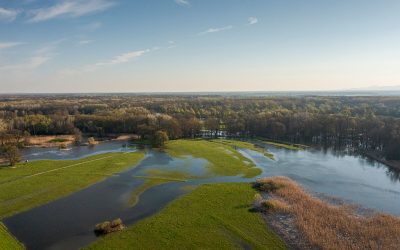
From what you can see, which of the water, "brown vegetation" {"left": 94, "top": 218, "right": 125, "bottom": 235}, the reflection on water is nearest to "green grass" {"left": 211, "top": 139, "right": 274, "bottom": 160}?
the reflection on water

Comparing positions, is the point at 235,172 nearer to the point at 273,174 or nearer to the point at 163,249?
the point at 273,174

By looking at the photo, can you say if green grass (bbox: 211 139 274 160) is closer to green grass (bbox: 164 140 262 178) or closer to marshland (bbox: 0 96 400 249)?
marshland (bbox: 0 96 400 249)

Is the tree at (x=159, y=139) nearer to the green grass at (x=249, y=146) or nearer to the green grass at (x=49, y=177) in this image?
the green grass at (x=49, y=177)

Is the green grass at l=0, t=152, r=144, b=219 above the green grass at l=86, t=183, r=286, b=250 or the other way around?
above

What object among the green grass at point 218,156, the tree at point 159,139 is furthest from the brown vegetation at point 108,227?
the tree at point 159,139

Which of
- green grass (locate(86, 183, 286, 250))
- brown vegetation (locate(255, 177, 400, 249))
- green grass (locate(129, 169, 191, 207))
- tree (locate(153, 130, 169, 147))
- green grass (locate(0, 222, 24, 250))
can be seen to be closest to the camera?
brown vegetation (locate(255, 177, 400, 249))

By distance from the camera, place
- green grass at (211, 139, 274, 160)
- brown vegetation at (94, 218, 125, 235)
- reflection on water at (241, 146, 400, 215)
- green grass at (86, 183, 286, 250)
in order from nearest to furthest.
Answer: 1. green grass at (86, 183, 286, 250)
2. brown vegetation at (94, 218, 125, 235)
3. reflection on water at (241, 146, 400, 215)
4. green grass at (211, 139, 274, 160)

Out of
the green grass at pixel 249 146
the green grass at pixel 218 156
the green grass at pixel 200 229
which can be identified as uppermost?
the green grass at pixel 200 229

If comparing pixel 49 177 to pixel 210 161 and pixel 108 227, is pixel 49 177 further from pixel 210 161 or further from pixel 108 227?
pixel 210 161
